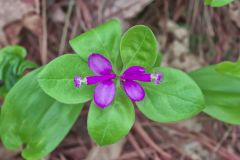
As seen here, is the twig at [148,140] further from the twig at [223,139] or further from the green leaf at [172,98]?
the green leaf at [172,98]

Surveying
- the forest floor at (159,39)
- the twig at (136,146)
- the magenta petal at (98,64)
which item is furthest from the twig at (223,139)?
the magenta petal at (98,64)

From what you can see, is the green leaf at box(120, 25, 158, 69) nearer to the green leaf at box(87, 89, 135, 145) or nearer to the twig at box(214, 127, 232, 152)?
the green leaf at box(87, 89, 135, 145)

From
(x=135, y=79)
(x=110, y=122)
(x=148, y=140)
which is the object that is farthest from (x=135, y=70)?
(x=148, y=140)

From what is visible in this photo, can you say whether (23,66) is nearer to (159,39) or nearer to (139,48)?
(139,48)

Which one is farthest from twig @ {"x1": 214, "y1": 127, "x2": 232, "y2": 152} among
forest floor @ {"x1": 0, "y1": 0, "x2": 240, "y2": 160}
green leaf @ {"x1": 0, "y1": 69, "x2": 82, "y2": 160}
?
green leaf @ {"x1": 0, "y1": 69, "x2": 82, "y2": 160}

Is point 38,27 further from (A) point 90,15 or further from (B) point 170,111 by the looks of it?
(B) point 170,111

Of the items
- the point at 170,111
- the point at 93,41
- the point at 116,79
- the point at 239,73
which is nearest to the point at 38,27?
the point at 93,41
